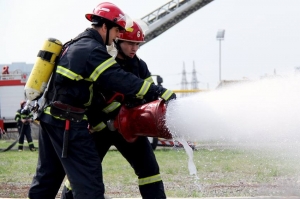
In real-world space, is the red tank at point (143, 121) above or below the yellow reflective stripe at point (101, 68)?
below

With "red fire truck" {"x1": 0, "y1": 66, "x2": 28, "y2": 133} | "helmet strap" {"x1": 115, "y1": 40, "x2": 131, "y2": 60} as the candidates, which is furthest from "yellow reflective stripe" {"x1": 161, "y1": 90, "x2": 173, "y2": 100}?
"red fire truck" {"x1": 0, "y1": 66, "x2": 28, "y2": 133}

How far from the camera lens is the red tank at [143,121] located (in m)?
4.41

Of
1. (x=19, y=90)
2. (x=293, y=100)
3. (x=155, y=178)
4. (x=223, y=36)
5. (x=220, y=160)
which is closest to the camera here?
(x=293, y=100)

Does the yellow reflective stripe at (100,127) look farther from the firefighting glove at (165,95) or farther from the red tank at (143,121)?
the firefighting glove at (165,95)

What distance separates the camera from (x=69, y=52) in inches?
168

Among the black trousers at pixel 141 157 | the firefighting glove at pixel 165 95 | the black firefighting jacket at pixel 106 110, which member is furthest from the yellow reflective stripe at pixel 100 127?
the firefighting glove at pixel 165 95

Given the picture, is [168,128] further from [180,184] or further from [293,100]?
[180,184]

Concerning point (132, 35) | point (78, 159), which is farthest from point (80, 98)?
point (132, 35)

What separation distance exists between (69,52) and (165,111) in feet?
2.80

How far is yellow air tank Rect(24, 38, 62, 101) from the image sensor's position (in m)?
4.44

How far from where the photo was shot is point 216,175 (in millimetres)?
8203

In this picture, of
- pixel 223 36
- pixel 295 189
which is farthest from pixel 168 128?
pixel 223 36

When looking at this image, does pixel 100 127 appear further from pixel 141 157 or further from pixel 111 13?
pixel 111 13

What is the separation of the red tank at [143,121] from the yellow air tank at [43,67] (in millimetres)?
697
